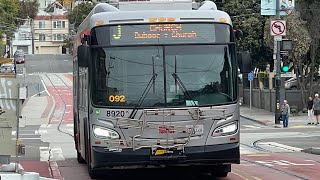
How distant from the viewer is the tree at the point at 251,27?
52375 millimetres

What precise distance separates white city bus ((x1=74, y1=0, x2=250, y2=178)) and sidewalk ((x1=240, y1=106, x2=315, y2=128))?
25753mm

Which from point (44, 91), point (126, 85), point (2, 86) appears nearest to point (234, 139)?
point (126, 85)

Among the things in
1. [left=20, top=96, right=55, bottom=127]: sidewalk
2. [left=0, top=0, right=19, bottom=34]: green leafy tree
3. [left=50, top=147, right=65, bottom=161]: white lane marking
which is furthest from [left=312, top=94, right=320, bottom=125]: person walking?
[left=0, top=0, right=19, bottom=34]: green leafy tree

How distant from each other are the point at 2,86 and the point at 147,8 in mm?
4153

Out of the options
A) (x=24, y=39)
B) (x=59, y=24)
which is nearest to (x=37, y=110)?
(x=24, y=39)

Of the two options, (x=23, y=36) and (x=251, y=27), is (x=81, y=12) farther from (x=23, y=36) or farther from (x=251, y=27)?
(x=251, y=27)

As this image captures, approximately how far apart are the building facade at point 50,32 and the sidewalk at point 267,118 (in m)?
84.1

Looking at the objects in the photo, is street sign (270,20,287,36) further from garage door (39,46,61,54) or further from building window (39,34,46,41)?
garage door (39,46,61,54)

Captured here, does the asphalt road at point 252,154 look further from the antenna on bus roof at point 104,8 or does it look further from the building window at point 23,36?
the building window at point 23,36

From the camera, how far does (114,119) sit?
40.0ft

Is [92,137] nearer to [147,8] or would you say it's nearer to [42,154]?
[147,8]

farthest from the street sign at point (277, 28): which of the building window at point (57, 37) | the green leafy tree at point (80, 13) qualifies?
the building window at point (57, 37)

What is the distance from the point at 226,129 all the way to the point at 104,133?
222cm

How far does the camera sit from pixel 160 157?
12.2 meters
